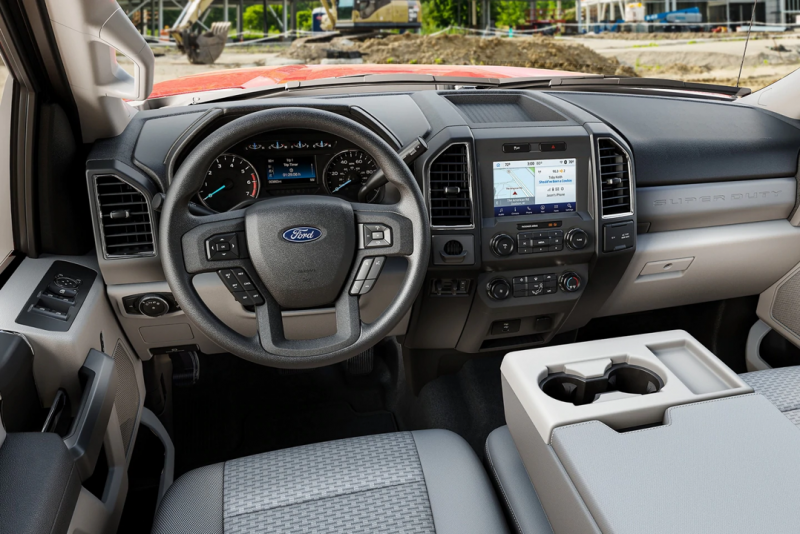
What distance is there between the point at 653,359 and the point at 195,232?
1039 mm

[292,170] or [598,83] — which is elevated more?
[598,83]

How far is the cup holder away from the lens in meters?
1.40

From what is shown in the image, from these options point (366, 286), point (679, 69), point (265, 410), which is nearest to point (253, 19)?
point (679, 69)

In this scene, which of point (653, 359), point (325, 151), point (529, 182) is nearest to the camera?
point (653, 359)

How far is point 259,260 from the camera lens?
1335 mm

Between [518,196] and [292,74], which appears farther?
[292,74]

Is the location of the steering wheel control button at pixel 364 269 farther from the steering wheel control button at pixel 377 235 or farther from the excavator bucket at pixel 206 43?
the excavator bucket at pixel 206 43

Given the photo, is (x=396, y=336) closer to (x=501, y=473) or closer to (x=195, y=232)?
(x=501, y=473)

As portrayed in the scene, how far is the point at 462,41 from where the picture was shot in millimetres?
8172

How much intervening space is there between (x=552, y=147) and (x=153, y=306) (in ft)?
3.85

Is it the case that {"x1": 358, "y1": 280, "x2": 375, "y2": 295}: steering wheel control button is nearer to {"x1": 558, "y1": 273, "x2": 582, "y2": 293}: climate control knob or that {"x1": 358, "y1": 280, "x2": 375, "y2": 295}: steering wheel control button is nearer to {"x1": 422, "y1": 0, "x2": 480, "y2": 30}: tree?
{"x1": 558, "y1": 273, "x2": 582, "y2": 293}: climate control knob

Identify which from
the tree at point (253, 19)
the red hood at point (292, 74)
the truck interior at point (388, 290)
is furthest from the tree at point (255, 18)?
the truck interior at point (388, 290)

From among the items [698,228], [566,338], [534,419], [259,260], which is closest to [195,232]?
[259,260]

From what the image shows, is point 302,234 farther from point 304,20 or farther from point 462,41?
point 462,41
